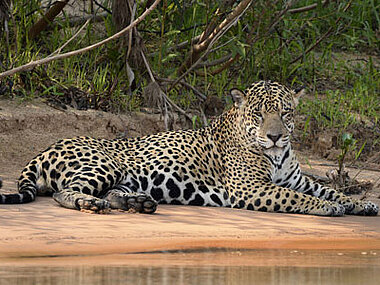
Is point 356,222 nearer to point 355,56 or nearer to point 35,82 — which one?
point 35,82

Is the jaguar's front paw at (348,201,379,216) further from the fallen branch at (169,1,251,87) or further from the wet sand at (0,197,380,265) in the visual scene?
the fallen branch at (169,1,251,87)

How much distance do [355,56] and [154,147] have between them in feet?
22.2

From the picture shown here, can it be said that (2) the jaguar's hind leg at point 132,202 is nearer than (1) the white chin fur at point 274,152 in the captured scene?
Yes

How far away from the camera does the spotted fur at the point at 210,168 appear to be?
737 centimetres

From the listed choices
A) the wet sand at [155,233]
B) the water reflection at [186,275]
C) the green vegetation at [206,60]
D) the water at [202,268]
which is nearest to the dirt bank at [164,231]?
the wet sand at [155,233]

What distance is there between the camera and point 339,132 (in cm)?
1080

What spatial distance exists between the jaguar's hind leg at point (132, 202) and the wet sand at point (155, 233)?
111mm

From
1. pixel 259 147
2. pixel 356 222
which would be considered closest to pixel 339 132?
pixel 259 147

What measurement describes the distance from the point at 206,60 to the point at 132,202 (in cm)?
445

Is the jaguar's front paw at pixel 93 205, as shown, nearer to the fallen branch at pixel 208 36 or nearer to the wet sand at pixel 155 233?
the wet sand at pixel 155 233

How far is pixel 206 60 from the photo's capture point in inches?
433

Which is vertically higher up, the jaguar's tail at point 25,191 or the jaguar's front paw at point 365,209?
the jaguar's tail at point 25,191

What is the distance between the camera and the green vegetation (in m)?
9.86

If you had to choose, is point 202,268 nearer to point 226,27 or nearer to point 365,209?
point 365,209
